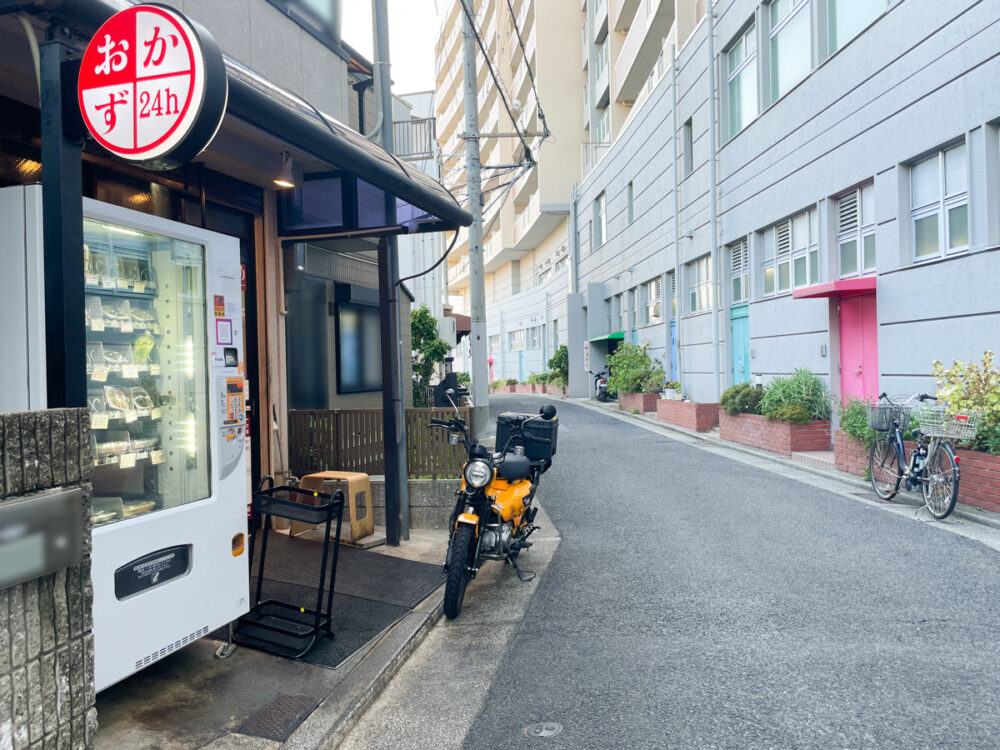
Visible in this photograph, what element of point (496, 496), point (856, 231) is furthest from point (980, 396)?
point (496, 496)

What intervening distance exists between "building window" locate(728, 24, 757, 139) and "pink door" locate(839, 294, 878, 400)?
6.21 metres

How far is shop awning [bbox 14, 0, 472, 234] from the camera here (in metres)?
3.07

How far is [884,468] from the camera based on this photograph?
948 centimetres

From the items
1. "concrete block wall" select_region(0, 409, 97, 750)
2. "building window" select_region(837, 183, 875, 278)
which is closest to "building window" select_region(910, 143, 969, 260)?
"building window" select_region(837, 183, 875, 278)

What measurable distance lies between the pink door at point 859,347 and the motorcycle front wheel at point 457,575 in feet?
30.0

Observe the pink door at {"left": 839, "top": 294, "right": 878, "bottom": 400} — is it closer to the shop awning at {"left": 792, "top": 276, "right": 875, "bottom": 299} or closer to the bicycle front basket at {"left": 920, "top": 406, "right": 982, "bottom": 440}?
the shop awning at {"left": 792, "top": 276, "right": 875, "bottom": 299}

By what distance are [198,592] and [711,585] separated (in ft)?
13.0

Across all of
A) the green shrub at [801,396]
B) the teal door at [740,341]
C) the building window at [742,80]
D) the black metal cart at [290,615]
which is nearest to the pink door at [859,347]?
the green shrub at [801,396]

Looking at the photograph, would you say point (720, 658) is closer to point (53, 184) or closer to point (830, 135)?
point (53, 184)

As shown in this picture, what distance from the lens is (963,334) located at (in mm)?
10250

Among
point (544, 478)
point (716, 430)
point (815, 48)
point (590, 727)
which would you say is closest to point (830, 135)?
point (815, 48)

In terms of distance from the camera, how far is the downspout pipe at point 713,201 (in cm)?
1852

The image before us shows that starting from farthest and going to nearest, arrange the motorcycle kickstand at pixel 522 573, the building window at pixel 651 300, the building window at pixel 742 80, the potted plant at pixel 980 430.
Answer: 1. the building window at pixel 651 300
2. the building window at pixel 742 80
3. the potted plant at pixel 980 430
4. the motorcycle kickstand at pixel 522 573

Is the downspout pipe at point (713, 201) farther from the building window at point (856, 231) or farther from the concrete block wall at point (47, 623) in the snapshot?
the concrete block wall at point (47, 623)
